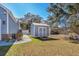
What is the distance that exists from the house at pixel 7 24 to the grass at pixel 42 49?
302 millimetres

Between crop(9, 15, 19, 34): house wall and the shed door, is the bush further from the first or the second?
the shed door

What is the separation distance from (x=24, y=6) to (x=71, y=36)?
4.13ft

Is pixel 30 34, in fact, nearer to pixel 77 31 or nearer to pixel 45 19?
pixel 45 19

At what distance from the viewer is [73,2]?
188 inches

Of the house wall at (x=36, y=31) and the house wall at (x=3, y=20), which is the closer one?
the house wall at (x=3, y=20)

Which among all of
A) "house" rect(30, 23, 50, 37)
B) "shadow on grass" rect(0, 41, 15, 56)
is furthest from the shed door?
"shadow on grass" rect(0, 41, 15, 56)

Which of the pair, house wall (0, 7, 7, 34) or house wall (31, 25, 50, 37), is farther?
house wall (31, 25, 50, 37)

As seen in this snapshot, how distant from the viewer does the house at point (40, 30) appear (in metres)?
4.92

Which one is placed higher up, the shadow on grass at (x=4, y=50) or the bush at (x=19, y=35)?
the bush at (x=19, y=35)

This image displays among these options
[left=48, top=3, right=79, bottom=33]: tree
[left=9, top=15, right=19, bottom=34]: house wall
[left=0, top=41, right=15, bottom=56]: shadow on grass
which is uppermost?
[left=48, top=3, right=79, bottom=33]: tree

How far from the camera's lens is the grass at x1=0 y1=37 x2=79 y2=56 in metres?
4.79

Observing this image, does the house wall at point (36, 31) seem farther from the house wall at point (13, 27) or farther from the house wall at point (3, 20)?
the house wall at point (3, 20)

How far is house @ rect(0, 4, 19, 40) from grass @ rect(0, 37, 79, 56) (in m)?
0.30

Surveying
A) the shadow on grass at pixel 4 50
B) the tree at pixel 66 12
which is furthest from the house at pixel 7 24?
the tree at pixel 66 12
